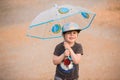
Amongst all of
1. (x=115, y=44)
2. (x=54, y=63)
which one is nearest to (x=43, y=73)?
(x=54, y=63)

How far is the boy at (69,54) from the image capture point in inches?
124

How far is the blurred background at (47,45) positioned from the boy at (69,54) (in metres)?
0.18

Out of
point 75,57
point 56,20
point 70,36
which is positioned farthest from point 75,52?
point 56,20

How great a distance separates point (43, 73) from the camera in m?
3.48

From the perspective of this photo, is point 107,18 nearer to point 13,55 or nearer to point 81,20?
point 81,20

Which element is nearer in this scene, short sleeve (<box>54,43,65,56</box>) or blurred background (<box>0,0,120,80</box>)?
short sleeve (<box>54,43,65,56</box>)

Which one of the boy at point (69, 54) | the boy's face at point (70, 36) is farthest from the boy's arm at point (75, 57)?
the boy's face at point (70, 36)

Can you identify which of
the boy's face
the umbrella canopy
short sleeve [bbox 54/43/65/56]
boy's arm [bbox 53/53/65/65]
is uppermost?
the umbrella canopy

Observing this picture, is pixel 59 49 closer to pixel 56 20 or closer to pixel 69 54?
pixel 69 54

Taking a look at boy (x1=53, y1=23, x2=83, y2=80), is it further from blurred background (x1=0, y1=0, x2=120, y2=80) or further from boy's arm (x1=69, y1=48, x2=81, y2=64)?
blurred background (x1=0, y1=0, x2=120, y2=80)

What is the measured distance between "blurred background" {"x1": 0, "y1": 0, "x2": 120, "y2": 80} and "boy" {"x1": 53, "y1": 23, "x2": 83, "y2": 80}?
0.18 meters

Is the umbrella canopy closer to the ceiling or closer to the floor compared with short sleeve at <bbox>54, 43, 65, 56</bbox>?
closer to the ceiling

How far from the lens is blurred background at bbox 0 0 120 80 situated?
3453mm

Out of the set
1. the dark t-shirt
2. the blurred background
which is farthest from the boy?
the blurred background
